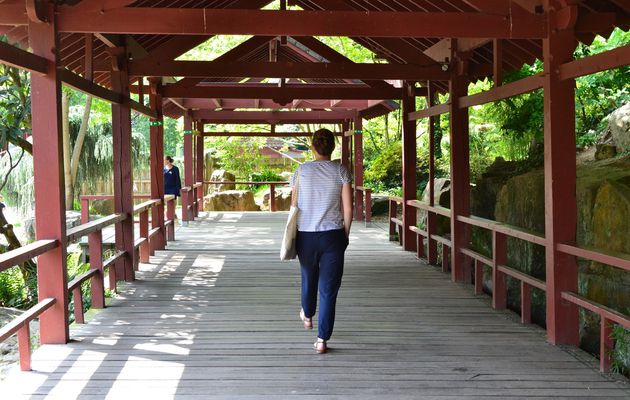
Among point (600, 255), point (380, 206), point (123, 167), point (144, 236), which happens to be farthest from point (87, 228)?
point (380, 206)

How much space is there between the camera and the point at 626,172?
17.9ft

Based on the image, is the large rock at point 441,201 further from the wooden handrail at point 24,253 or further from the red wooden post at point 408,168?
the wooden handrail at point 24,253

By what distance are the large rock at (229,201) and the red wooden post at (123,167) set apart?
1384cm

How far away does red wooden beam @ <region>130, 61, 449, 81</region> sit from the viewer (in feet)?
25.3

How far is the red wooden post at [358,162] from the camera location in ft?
47.4

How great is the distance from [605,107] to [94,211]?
13.3 metres

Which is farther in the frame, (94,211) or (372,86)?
(94,211)

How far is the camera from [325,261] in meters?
4.36

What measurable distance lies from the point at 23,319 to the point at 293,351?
1686mm

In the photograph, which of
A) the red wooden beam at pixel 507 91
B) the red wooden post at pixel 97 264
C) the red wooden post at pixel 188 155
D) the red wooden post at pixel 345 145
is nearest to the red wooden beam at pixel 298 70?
the red wooden beam at pixel 507 91

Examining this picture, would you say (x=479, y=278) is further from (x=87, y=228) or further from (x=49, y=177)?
(x=49, y=177)

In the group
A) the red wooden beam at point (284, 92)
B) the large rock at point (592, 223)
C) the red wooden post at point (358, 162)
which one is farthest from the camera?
the red wooden post at point (358, 162)

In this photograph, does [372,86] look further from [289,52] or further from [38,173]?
[38,173]

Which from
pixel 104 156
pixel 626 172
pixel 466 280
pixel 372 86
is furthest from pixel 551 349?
pixel 104 156
